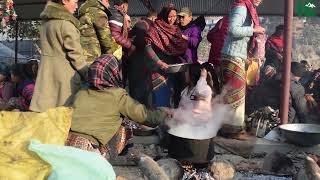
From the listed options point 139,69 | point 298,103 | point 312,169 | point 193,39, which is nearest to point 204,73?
point 193,39

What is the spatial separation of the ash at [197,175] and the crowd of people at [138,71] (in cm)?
65

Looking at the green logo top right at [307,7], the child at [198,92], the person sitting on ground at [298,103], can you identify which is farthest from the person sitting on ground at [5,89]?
the green logo top right at [307,7]

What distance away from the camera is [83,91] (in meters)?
4.28

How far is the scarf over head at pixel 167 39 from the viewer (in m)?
6.21

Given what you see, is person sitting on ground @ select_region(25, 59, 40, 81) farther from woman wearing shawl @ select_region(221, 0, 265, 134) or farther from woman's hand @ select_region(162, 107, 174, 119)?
woman's hand @ select_region(162, 107, 174, 119)

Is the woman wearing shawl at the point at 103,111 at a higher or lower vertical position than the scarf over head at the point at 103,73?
lower

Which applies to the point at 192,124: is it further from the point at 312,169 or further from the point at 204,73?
the point at 312,169

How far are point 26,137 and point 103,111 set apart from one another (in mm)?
872

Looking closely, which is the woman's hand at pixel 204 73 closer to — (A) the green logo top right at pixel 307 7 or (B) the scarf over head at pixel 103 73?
(B) the scarf over head at pixel 103 73

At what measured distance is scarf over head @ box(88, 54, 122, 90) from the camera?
13.6 feet

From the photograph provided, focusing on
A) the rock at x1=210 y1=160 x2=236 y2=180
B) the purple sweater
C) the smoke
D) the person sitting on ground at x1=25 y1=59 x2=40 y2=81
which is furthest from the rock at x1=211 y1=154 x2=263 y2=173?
the person sitting on ground at x1=25 y1=59 x2=40 y2=81

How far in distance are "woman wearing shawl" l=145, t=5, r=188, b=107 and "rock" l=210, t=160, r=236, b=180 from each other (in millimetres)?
1660

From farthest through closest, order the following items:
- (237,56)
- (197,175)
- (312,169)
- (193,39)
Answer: (193,39) → (237,56) → (197,175) → (312,169)

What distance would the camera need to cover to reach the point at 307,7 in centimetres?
890
